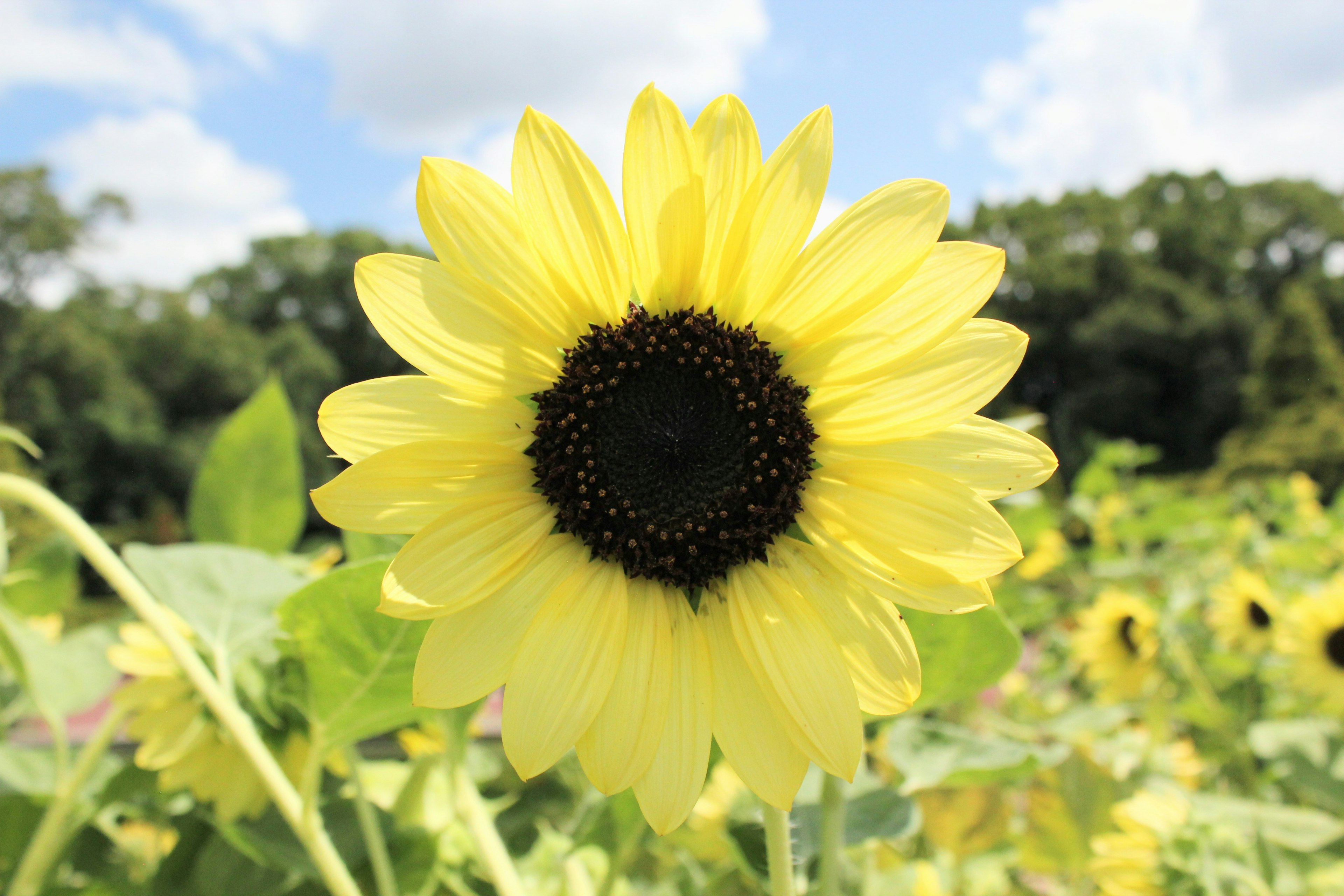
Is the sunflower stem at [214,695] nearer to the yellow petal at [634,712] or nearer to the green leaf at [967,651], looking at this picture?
the yellow petal at [634,712]

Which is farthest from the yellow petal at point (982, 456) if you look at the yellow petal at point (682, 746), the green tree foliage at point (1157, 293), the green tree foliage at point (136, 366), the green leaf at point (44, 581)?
the green tree foliage at point (1157, 293)

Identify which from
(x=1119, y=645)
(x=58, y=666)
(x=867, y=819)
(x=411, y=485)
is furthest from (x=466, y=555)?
(x=1119, y=645)

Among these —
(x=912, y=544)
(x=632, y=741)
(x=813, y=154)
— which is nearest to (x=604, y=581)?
(x=632, y=741)

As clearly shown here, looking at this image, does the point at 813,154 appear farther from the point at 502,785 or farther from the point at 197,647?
the point at 502,785

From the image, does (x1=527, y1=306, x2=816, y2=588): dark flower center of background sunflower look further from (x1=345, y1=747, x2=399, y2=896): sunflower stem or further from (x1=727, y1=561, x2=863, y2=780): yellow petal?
(x1=345, y1=747, x2=399, y2=896): sunflower stem

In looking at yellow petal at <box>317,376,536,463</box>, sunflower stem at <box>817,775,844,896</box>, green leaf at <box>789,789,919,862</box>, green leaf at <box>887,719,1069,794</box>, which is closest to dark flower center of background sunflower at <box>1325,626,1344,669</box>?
green leaf at <box>887,719,1069,794</box>

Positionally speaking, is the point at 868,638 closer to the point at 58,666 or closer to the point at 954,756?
the point at 954,756
